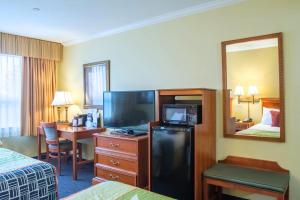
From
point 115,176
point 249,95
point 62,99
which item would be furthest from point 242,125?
point 62,99

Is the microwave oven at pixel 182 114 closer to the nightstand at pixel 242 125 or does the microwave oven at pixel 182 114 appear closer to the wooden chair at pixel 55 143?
the nightstand at pixel 242 125

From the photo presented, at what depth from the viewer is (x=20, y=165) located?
7.35ft

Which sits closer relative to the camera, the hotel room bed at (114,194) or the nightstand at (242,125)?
the hotel room bed at (114,194)

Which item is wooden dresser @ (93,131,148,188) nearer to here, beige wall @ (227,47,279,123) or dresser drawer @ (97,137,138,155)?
dresser drawer @ (97,137,138,155)

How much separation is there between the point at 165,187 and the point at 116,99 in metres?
1.50

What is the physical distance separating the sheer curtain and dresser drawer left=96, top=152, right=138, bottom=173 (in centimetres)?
205

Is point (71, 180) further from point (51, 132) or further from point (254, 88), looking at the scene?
point (254, 88)

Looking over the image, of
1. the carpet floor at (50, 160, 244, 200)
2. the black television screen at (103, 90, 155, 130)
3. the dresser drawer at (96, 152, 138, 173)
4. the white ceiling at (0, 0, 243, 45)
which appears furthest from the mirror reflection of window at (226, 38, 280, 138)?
the dresser drawer at (96, 152, 138, 173)

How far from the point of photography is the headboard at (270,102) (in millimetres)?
2553

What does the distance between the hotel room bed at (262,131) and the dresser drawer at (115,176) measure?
4.70 feet

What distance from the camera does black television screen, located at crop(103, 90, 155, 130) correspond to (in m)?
3.24

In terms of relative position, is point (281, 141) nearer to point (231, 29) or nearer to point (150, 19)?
point (231, 29)

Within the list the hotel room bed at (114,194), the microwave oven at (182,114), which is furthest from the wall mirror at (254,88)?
the hotel room bed at (114,194)

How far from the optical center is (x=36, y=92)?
4.66 m
